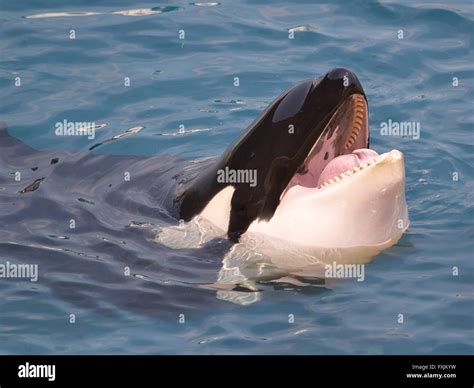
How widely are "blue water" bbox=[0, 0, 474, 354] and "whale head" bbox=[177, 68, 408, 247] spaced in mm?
389

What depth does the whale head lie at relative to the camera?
8352 mm

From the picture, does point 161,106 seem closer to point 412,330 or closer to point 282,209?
point 282,209

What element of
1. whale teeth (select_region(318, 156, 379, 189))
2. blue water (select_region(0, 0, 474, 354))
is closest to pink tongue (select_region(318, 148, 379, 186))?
whale teeth (select_region(318, 156, 379, 189))

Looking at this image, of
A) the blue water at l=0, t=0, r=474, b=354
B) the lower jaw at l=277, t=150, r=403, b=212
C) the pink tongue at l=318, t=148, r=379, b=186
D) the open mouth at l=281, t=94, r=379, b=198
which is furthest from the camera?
the pink tongue at l=318, t=148, r=379, b=186

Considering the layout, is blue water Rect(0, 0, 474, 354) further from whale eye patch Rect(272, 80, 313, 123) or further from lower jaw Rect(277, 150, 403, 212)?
whale eye patch Rect(272, 80, 313, 123)

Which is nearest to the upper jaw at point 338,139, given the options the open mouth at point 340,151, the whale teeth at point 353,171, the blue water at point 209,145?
the open mouth at point 340,151

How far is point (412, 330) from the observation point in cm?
808

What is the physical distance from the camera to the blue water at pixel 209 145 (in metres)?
8.10

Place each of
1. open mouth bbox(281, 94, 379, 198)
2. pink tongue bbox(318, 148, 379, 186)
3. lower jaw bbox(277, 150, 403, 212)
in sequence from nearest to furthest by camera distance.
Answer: lower jaw bbox(277, 150, 403, 212)
open mouth bbox(281, 94, 379, 198)
pink tongue bbox(318, 148, 379, 186)

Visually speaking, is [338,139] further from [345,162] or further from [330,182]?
[330,182]

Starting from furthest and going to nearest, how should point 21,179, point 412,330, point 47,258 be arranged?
1. point 21,179
2. point 47,258
3. point 412,330

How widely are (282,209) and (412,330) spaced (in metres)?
1.31

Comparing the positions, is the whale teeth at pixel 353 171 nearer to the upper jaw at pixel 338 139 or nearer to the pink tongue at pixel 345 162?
the pink tongue at pixel 345 162
